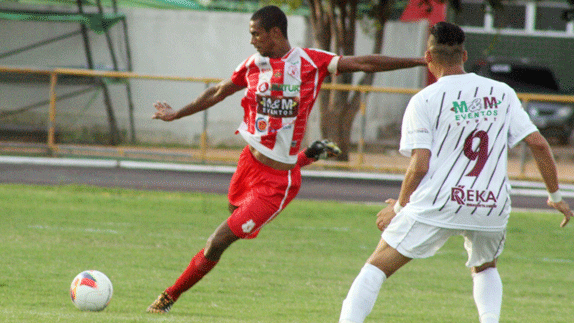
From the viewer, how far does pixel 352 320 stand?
13.7 feet

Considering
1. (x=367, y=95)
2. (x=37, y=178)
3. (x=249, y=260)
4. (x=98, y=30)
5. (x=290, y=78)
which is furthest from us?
(x=98, y=30)

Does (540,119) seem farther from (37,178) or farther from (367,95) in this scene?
(37,178)

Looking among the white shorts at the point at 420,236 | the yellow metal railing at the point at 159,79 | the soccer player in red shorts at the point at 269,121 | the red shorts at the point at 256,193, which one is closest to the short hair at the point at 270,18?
the soccer player in red shorts at the point at 269,121

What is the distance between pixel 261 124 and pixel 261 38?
0.62 metres

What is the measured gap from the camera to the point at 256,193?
18.8 ft

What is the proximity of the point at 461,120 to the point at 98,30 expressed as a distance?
15720 millimetres

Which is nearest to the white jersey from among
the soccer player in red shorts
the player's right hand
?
the soccer player in red shorts

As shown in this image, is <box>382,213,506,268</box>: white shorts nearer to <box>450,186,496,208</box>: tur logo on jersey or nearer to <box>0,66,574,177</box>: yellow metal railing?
<box>450,186,496,208</box>: tur logo on jersey

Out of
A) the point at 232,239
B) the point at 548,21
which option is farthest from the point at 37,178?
the point at 548,21

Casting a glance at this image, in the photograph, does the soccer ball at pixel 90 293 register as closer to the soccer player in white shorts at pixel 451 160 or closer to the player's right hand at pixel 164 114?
the player's right hand at pixel 164 114

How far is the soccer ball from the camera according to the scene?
5594mm

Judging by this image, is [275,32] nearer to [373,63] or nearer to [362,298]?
[373,63]

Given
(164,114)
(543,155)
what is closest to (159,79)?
(164,114)

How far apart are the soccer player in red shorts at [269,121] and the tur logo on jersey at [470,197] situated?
1.61 m
